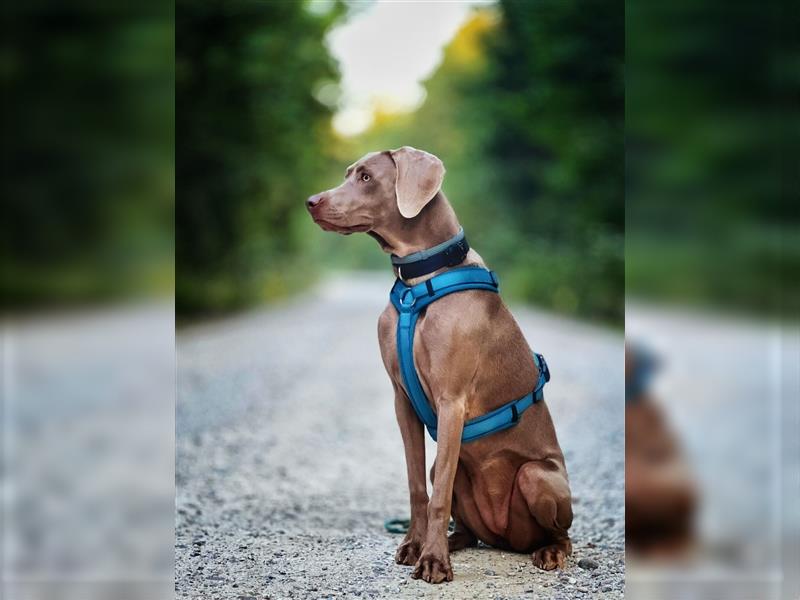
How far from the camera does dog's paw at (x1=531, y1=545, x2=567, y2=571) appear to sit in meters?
3.79

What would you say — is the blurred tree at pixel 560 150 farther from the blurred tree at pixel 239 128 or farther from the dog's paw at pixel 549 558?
the dog's paw at pixel 549 558

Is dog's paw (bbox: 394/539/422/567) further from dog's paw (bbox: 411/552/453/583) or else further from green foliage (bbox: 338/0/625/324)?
green foliage (bbox: 338/0/625/324)

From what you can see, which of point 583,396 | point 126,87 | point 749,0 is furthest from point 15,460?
point 583,396

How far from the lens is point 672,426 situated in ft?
9.79

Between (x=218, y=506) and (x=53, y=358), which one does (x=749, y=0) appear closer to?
(x=53, y=358)

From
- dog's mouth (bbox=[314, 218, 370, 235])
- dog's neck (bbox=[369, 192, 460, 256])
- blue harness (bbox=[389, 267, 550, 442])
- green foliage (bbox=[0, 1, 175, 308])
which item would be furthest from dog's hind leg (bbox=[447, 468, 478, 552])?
green foliage (bbox=[0, 1, 175, 308])

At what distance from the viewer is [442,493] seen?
3531 mm

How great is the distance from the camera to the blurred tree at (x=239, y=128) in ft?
45.9

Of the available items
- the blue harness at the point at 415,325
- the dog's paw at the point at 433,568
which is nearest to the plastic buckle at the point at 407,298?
the blue harness at the point at 415,325

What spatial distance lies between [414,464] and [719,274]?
5.55 feet

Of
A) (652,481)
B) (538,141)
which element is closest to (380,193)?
(652,481)

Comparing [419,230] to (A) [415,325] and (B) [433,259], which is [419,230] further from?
(A) [415,325]

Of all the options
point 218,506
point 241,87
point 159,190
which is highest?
point 241,87

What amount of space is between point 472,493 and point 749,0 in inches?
90.3
